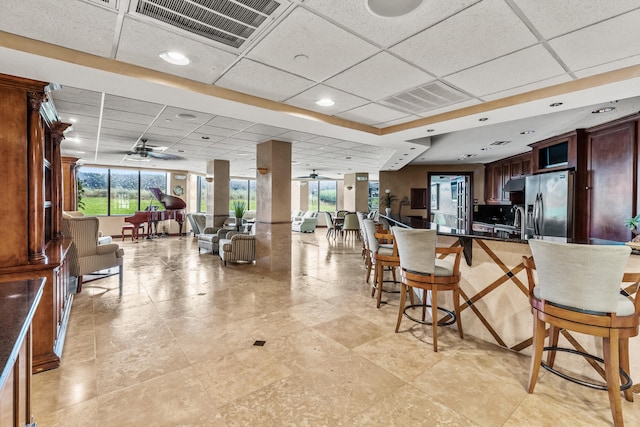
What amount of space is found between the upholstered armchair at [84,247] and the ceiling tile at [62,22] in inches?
99.2

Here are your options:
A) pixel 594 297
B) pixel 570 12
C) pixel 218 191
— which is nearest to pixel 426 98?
pixel 570 12

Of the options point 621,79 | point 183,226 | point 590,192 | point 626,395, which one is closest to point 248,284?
point 626,395

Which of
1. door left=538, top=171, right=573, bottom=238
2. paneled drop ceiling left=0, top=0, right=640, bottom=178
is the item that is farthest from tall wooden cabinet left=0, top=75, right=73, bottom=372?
door left=538, top=171, right=573, bottom=238

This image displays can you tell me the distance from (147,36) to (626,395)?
4229mm

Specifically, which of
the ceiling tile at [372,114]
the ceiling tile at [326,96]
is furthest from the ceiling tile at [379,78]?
the ceiling tile at [372,114]

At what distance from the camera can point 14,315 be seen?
3.55ft

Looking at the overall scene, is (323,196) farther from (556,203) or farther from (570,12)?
(570,12)

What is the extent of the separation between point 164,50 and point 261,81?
2.97 feet

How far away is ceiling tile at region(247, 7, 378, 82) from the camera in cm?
208

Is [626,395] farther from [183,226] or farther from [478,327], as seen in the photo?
[183,226]

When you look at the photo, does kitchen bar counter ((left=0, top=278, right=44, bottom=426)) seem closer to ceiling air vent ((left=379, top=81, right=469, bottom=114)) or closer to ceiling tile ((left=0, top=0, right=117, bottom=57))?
→ ceiling tile ((left=0, top=0, right=117, bottom=57))

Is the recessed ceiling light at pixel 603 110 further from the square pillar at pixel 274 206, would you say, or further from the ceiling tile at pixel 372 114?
the square pillar at pixel 274 206

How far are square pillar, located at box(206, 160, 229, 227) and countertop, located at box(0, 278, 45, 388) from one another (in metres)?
7.08

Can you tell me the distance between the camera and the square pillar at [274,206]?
579 cm
